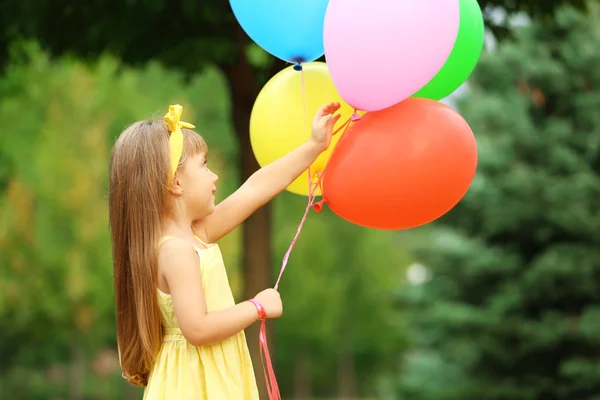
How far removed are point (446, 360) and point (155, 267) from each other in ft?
26.4

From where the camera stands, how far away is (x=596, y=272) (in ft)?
28.7

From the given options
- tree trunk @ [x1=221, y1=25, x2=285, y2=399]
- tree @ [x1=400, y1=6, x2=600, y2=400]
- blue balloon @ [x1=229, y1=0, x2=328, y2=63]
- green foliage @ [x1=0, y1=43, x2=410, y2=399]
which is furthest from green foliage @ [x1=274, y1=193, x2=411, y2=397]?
blue balloon @ [x1=229, y1=0, x2=328, y2=63]

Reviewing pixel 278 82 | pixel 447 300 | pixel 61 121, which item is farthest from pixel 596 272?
A: pixel 61 121

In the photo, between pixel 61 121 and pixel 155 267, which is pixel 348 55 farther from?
pixel 61 121

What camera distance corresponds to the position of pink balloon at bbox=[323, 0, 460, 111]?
2.56 m

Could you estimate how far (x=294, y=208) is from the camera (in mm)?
16625

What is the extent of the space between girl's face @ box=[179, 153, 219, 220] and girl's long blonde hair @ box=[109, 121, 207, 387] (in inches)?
1.1

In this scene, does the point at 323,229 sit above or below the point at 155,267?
below

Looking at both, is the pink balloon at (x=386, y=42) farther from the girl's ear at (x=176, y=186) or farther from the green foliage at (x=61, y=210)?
the green foliage at (x=61, y=210)

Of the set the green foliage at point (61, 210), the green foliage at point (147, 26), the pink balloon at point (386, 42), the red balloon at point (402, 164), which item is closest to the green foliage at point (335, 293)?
the green foliage at point (61, 210)

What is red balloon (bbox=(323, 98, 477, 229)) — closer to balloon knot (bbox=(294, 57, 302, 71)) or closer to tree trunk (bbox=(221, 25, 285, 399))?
balloon knot (bbox=(294, 57, 302, 71))

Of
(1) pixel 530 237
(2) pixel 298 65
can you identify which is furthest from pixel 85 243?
(2) pixel 298 65

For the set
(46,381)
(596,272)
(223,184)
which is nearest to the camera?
(596,272)

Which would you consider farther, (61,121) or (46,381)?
(46,381)
